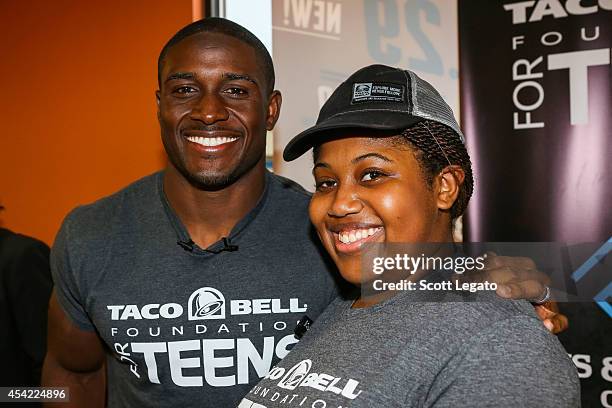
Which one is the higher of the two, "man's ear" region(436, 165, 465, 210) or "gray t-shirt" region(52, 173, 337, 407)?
"man's ear" region(436, 165, 465, 210)

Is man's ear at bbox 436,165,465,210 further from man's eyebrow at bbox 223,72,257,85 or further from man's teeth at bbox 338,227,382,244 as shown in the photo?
man's eyebrow at bbox 223,72,257,85

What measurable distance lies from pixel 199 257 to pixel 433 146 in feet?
2.71

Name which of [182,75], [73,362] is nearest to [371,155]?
[182,75]

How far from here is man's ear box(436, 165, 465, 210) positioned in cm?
117

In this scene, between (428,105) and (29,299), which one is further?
(29,299)

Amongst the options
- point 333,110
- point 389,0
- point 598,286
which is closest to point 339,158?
point 333,110

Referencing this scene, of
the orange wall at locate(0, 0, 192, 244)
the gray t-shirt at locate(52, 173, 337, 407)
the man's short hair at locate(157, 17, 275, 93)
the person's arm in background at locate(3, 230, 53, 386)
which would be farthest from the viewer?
the orange wall at locate(0, 0, 192, 244)

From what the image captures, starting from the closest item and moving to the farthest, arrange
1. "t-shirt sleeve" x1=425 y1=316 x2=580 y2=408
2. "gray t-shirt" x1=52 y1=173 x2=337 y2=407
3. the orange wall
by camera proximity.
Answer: "t-shirt sleeve" x1=425 y1=316 x2=580 y2=408, "gray t-shirt" x1=52 y1=173 x2=337 y2=407, the orange wall

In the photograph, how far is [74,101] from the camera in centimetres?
296

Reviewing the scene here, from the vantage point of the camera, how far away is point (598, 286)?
231 centimetres

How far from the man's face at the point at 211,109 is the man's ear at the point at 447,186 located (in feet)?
2.36

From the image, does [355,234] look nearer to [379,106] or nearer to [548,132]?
[379,106]

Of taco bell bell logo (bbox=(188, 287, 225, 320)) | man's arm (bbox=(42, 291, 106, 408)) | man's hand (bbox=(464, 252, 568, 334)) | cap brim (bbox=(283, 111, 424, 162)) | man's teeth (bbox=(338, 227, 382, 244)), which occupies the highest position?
cap brim (bbox=(283, 111, 424, 162))

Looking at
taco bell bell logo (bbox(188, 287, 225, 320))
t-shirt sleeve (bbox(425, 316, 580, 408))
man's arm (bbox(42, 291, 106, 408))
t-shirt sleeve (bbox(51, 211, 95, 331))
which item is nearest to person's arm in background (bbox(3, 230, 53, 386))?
man's arm (bbox(42, 291, 106, 408))
